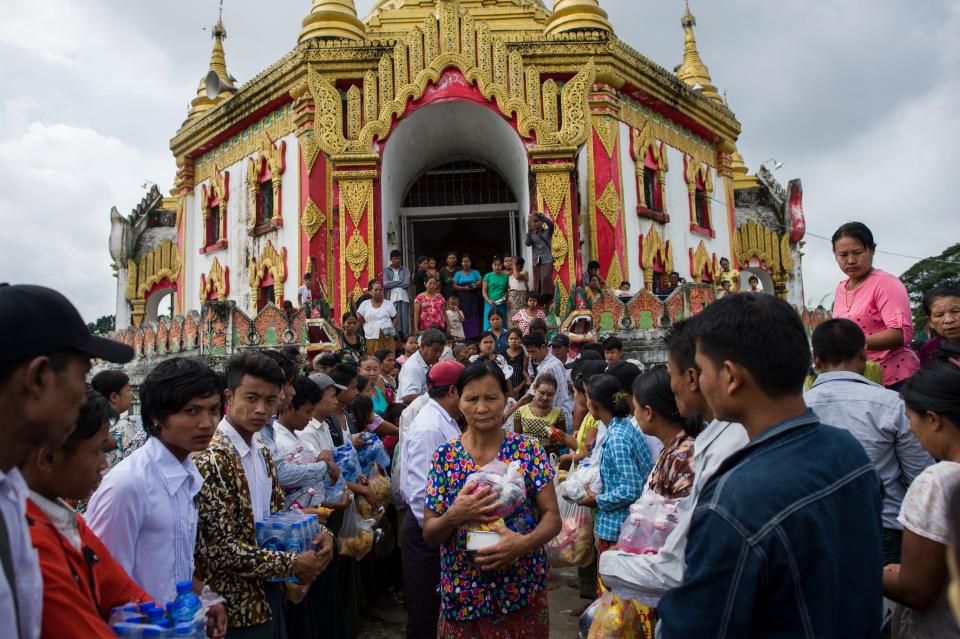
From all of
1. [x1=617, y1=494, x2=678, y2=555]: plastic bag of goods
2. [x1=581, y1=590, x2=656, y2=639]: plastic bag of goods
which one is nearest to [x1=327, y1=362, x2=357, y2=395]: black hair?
[x1=581, y1=590, x2=656, y2=639]: plastic bag of goods

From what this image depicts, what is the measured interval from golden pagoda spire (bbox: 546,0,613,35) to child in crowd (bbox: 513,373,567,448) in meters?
10.3

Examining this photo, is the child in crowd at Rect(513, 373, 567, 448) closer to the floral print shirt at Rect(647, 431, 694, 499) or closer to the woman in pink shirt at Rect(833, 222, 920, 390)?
the woman in pink shirt at Rect(833, 222, 920, 390)

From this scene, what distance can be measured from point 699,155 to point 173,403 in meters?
16.9

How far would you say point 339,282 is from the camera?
1327 cm

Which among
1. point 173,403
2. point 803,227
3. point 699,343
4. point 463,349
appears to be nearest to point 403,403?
point 463,349

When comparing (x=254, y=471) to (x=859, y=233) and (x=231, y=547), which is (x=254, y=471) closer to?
(x=231, y=547)

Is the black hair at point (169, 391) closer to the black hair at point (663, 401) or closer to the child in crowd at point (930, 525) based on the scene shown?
the black hair at point (663, 401)

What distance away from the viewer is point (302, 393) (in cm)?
420

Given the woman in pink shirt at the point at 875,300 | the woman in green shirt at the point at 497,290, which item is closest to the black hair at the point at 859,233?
the woman in pink shirt at the point at 875,300

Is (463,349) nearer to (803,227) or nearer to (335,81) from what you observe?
(335,81)

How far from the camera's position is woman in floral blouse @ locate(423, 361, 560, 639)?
2.88 metres

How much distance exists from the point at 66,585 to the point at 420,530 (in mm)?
2294

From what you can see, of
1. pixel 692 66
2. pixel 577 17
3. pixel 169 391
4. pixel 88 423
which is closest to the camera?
pixel 88 423

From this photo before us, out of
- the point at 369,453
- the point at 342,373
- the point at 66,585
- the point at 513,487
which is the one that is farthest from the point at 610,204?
the point at 66,585
